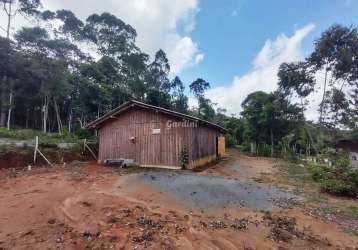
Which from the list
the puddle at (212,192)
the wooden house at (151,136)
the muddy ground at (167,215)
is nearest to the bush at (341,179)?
the muddy ground at (167,215)

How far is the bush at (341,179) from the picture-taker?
9086 millimetres

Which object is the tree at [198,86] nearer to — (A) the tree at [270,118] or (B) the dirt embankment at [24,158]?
(A) the tree at [270,118]

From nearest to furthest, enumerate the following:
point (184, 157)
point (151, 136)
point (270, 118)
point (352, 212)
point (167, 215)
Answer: point (167, 215)
point (352, 212)
point (184, 157)
point (151, 136)
point (270, 118)

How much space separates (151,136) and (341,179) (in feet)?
31.3

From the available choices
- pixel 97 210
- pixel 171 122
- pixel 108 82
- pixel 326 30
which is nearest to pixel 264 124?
pixel 326 30

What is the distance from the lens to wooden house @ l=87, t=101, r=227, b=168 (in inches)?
518

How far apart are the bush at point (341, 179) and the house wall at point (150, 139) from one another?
6.55 m

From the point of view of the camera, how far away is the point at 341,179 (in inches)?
387

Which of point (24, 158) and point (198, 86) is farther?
point (198, 86)

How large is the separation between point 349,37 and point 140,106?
20055mm

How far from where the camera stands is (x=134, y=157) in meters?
14.3

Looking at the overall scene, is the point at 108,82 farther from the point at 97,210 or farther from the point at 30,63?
the point at 97,210

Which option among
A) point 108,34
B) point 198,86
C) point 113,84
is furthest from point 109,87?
point 198,86

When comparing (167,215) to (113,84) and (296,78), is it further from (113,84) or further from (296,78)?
(113,84)
